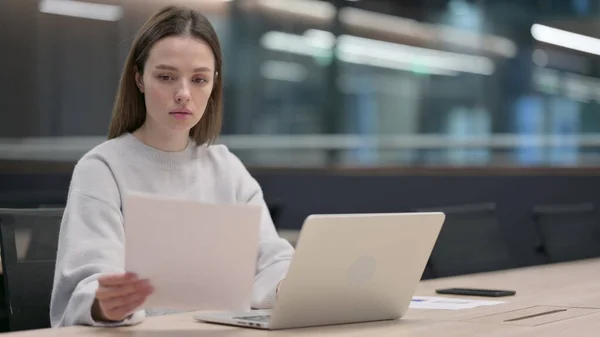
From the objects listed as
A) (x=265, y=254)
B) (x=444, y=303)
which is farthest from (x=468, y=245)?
(x=265, y=254)

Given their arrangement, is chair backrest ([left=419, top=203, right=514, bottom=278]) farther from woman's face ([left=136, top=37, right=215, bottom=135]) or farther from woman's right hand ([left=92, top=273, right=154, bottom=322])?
woman's right hand ([left=92, top=273, right=154, bottom=322])

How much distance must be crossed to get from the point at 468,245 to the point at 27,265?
5.13 feet

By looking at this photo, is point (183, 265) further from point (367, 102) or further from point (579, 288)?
point (367, 102)

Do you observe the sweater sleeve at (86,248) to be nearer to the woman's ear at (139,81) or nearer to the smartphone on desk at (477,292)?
the woman's ear at (139,81)

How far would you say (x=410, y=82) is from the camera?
6.84m

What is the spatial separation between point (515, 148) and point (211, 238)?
17.0 feet

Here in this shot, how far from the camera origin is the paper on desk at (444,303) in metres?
2.06

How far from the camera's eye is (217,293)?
5.15ft

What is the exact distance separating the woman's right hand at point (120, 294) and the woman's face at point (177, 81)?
484mm

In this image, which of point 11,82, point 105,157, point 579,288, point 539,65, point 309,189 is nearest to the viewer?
point 105,157

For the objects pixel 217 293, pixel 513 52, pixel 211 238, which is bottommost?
pixel 217 293

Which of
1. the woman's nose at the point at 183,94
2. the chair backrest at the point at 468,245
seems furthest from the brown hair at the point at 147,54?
the chair backrest at the point at 468,245

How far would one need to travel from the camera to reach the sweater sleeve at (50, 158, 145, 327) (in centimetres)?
175

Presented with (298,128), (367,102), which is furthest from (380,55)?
(298,128)
